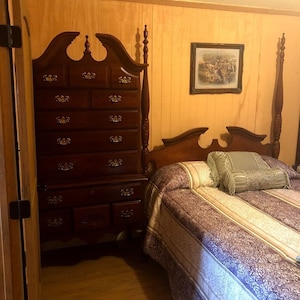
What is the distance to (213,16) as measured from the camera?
3.12 metres

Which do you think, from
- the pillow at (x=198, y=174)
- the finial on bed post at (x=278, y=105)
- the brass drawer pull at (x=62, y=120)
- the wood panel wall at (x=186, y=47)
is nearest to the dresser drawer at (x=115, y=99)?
the brass drawer pull at (x=62, y=120)

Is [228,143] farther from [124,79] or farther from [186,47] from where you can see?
[124,79]

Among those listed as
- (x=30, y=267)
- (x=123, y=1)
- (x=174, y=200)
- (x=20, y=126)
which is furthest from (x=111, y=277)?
(x=123, y=1)

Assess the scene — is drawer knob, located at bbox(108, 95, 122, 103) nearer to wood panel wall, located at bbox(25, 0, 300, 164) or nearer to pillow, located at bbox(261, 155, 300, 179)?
wood panel wall, located at bbox(25, 0, 300, 164)

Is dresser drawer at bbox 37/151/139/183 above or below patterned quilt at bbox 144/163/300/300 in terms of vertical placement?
above

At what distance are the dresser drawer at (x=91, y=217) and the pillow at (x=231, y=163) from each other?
942mm

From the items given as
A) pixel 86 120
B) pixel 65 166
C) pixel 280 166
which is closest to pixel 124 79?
pixel 86 120

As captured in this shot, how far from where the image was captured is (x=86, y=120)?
256 cm

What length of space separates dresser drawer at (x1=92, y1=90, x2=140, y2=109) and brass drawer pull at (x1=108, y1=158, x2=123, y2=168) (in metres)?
0.41

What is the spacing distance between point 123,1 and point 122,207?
1.71 meters

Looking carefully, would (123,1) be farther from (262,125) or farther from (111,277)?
(111,277)

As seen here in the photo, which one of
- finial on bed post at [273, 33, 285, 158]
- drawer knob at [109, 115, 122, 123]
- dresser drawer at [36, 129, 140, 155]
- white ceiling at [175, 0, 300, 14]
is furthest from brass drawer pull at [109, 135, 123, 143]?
finial on bed post at [273, 33, 285, 158]

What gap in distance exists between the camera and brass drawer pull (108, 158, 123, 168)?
2.67 m

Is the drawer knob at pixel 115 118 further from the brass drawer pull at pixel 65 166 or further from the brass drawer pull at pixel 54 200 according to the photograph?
the brass drawer pull at pixel 54 200
